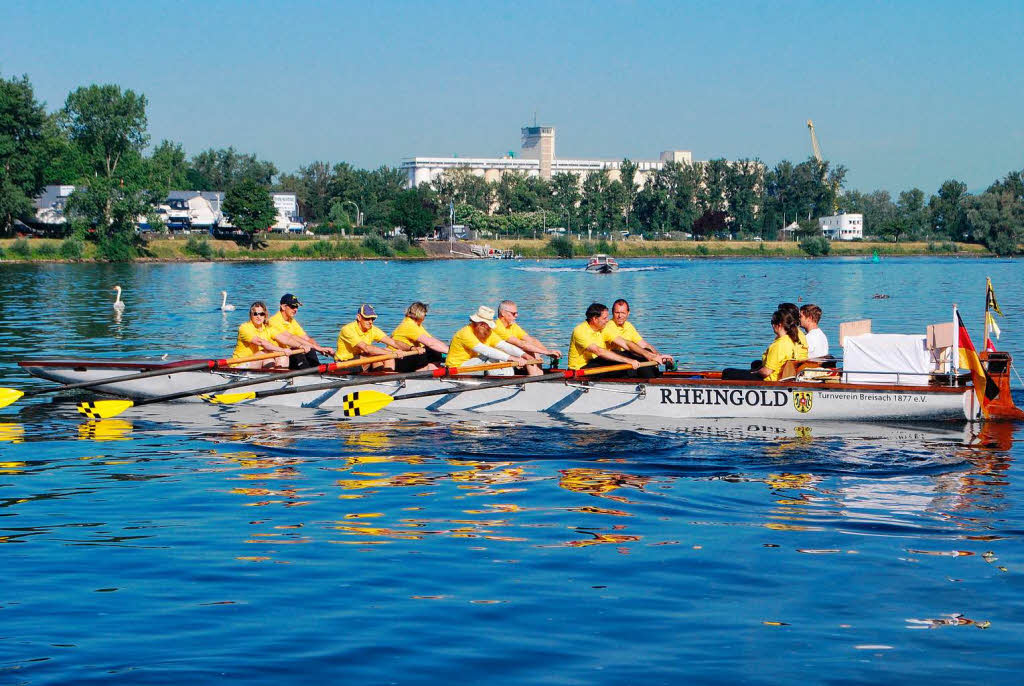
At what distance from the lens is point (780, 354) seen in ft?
55.7

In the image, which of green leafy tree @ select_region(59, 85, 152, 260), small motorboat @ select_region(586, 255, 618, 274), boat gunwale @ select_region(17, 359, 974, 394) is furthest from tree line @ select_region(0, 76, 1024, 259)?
boat gunwale @ select_region(17, 359, 974, 394)

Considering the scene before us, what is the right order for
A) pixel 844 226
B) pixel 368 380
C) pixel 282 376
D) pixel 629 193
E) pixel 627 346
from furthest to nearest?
1. pixel 844 226
2. pixel 629 193
3. pixel 282 376
4. pixel 368 380
5. pixel 627 346

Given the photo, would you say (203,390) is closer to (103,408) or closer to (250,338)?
(250,338)

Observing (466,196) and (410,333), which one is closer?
(410,333)

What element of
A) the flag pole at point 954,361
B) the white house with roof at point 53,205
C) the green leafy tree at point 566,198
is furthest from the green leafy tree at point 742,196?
the flag pole at point 954,361

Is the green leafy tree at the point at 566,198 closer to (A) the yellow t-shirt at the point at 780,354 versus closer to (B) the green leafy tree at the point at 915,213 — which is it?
(B) the green leafy tree at the point at 915,213

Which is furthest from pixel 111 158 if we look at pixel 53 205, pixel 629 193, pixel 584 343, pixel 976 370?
pixel 976 370

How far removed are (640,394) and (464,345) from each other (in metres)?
3.13

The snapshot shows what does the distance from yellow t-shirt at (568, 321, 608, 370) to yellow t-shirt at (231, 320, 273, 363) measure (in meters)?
5.76

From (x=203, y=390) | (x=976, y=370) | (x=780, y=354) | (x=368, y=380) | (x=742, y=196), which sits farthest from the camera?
(x=742, y=196)

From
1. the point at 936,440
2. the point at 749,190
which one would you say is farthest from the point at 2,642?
the point at 749,190

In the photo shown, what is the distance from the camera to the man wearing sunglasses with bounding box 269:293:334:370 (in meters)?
19.5

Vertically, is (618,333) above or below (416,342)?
above

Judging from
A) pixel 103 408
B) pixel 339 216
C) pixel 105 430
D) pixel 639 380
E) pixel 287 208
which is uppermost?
pixel 287 208
